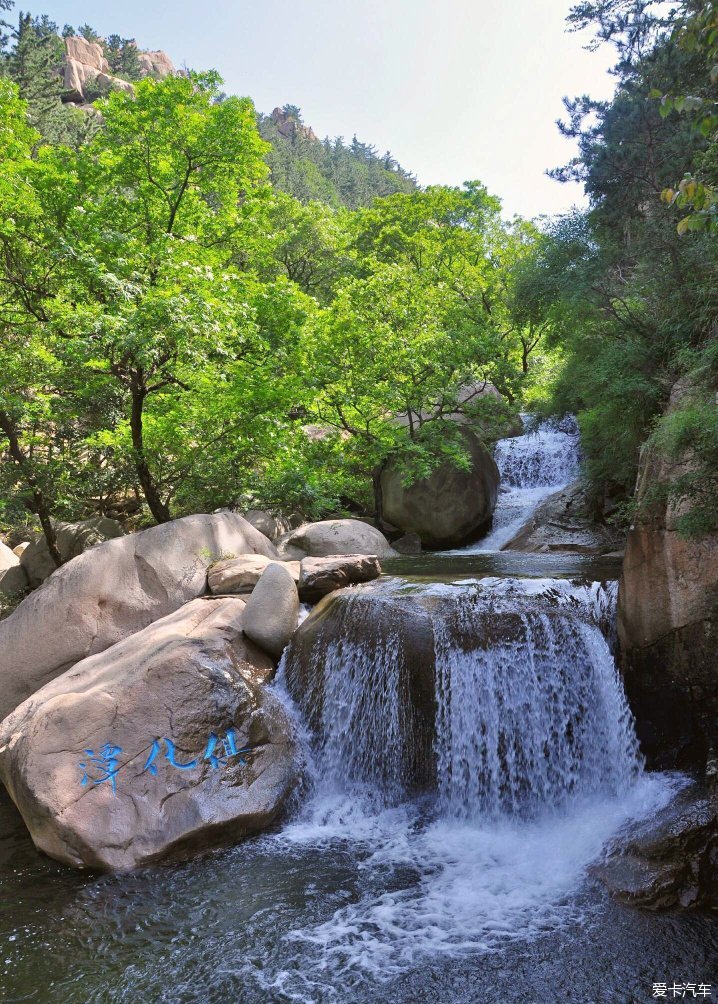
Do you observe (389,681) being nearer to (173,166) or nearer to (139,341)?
(139,341)

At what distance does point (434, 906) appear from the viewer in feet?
14.5

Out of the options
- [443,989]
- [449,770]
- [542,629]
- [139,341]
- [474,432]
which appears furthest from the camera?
[474,432]

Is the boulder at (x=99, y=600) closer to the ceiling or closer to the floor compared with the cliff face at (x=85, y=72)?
closer to the floor

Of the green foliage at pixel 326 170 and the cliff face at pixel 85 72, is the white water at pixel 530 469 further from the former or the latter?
the cliff face at pixel 85 72

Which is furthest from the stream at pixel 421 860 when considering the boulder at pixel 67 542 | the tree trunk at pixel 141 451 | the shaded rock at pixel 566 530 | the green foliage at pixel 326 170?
the green foliage at pixel 326 170

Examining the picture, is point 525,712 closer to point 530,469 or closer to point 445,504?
point 445,504

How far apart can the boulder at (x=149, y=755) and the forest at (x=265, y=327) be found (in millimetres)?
4080

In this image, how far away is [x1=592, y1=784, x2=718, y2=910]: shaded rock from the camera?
4281 mm

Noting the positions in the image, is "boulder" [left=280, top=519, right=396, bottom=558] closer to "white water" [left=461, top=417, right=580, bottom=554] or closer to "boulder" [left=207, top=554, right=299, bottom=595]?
"boulder" [left=207, top=554, right=299, bottom=595]

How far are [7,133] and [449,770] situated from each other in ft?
42.4

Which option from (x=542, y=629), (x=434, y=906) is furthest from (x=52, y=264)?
(x=434, y=906)

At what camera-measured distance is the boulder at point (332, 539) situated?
10.8 meters

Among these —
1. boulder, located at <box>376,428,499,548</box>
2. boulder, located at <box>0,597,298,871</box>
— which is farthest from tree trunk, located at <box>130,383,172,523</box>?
boulder, located at <box>376,428,499,548</box>

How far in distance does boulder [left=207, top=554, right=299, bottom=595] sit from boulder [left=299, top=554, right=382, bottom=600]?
0.22m
